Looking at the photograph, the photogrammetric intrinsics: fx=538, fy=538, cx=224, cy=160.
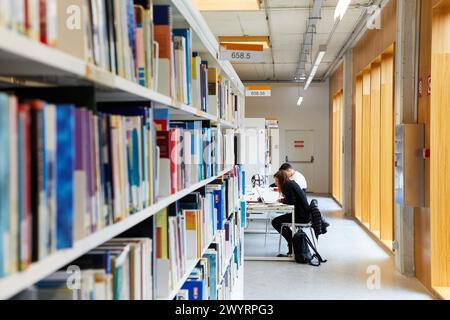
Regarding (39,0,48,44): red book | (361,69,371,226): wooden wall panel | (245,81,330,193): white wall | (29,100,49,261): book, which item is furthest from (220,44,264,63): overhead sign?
(245,81,330,193): white wall

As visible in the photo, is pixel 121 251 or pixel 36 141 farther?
pixel 121 251

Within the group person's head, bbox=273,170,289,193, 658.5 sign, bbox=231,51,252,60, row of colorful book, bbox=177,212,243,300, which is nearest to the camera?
row of colorful book, bbox=177,212,243,300

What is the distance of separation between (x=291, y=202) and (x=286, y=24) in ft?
10.6

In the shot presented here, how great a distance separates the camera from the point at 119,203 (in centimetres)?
137

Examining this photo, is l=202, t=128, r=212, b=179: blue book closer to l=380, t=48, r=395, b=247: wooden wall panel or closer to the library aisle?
the library aisle

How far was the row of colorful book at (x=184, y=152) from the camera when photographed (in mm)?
1919

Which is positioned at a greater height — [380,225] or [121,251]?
[121,251]

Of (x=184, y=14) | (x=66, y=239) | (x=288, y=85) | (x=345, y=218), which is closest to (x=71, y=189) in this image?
(x=66, y=239)

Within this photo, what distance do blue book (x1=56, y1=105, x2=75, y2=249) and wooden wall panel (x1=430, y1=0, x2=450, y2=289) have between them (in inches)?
188

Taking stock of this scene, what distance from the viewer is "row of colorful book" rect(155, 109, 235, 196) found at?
192cm

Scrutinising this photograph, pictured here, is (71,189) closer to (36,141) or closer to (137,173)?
(36,141)

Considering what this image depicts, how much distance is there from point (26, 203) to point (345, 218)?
1079cm

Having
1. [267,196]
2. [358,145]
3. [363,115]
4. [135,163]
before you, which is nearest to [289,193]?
[267,196]

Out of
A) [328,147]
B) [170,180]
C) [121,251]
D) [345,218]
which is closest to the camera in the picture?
[121,251]
